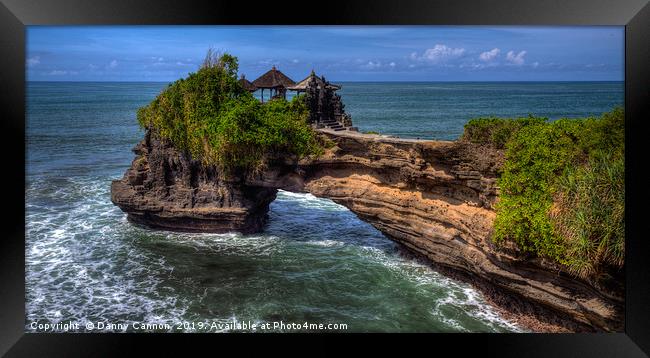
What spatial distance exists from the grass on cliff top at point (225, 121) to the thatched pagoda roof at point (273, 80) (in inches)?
114

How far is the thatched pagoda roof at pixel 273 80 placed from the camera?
73.9 ft

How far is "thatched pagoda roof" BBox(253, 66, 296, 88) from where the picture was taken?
22.5m

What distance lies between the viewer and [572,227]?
11461mm

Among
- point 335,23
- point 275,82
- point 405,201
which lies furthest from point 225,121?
point 335,23

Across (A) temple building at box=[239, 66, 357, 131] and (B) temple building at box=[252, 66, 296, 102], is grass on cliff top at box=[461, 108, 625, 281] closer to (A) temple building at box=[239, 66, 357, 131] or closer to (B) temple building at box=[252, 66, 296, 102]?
(A) temple building at box=[239, 66, 357, 131]

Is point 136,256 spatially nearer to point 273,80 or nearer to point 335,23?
point 273,80

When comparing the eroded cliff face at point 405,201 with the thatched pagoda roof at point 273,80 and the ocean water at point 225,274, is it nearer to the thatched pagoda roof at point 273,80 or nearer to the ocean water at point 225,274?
the ocean water at point 225,274


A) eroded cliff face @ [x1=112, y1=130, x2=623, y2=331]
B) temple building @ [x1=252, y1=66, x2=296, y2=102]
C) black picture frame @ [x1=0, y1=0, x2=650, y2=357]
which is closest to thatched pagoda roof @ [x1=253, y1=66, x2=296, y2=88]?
temple building @ [x1=252, y1=66, x2=296, y2=102]

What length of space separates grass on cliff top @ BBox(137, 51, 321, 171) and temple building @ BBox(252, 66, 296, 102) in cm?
288

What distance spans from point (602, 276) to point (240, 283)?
10380 millimetres

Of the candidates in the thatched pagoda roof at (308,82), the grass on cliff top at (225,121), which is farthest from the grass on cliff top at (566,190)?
the thatched pagoda roof at (308,82)

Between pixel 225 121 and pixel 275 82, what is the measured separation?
489cm

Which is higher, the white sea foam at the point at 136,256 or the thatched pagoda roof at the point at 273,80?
the thatched pagoda roof at the point at 273,80
